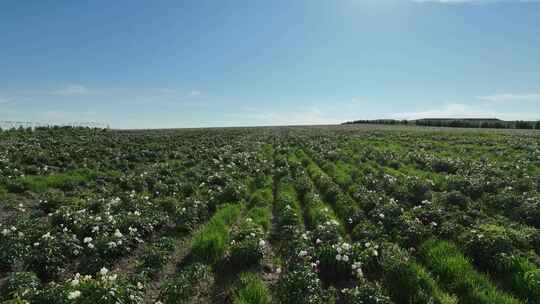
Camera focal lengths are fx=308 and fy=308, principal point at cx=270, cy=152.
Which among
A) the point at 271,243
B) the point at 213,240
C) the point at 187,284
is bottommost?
the point at 271,243

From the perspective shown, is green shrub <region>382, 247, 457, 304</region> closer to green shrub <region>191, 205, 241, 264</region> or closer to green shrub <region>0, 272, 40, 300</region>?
green shrub <region>191, 205, 241, 264</region>

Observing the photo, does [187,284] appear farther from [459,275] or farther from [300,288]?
[459,275]

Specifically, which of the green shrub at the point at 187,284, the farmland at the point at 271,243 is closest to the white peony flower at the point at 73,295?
the farmland at the point at 271,243

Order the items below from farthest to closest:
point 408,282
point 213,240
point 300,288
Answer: point 213,240 → point 408,282 → point 300,288

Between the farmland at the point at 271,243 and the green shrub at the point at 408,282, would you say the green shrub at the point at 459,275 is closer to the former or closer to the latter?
the farmland at the point at 271,243

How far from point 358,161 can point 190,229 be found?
596 inches

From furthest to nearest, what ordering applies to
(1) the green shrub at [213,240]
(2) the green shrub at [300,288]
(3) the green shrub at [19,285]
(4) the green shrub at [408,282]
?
1. (1) the green shrub at [213,240]
2. (4) the green shrub at [408,282]
3. (2) the green shrub at [300,288]
4. (3) the green shrub at [19,285]

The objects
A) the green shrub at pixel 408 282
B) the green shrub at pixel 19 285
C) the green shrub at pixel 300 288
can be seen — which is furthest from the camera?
the green shrub at pixel 408 282

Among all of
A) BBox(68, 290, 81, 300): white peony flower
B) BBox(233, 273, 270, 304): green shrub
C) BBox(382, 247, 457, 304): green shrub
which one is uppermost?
BBox(68, 290, 81, 300): white peony flower

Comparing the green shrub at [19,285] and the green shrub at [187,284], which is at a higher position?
the green shrub at [19,285]

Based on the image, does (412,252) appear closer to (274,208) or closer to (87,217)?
(274,208)

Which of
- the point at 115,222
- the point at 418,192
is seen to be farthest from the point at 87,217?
the point at 418,192

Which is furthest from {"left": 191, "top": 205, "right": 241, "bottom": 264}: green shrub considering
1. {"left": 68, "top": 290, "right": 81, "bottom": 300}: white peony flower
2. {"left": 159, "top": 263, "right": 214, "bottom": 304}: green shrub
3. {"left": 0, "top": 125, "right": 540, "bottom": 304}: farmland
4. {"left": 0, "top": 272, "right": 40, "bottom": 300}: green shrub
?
{"left": 0, "top": 272, "right": 40, "bottom": 300}: green shrub

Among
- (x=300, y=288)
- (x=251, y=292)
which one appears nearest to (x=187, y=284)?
(x=251, y=292)
